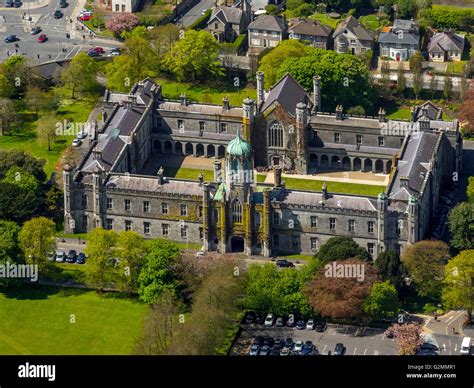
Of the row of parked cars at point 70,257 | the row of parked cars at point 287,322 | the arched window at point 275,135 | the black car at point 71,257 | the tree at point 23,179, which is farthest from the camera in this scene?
the arched window at point 275,135

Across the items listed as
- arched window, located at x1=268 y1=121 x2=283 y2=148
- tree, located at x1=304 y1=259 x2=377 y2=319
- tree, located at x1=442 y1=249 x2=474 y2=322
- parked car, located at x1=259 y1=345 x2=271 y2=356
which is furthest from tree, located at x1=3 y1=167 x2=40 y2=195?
tree, located at x1=442 y1=249 x2=474 y2=322

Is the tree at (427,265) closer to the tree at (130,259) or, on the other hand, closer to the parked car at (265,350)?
the parked car at (265,350)

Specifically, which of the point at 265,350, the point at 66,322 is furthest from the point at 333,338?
the point at 66,322

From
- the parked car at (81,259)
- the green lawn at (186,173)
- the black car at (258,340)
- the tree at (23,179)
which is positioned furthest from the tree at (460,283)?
the tree at (23,179)

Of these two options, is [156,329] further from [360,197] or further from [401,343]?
[360,197]

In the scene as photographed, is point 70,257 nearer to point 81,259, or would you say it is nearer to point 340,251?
point 81,259
